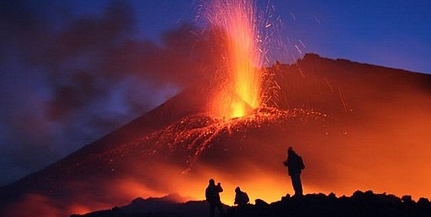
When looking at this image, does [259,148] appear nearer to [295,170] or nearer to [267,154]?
[267,154]

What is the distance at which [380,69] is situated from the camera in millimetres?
77562

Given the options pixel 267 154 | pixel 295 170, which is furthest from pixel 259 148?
pixel 295 170

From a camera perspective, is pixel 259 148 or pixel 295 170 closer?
pixel 295 170

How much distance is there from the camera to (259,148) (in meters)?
47.0

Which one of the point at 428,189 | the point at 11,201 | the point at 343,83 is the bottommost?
the point at 428,189

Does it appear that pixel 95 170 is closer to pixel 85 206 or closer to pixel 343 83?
pixel 85 206

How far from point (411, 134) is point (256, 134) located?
12693 mm

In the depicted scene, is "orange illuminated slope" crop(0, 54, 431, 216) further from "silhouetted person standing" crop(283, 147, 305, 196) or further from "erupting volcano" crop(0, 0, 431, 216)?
"silhouetted person standing" crop(283, 147, 305, 196)

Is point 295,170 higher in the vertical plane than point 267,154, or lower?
lower

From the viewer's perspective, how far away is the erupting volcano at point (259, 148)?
1564 inches

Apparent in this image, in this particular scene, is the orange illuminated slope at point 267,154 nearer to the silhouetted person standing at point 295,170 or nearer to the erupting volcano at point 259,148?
the erupting volcano at point 259,148

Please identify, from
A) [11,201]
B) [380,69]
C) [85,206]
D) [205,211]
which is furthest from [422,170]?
[380,69]

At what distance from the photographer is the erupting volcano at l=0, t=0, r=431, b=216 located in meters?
39.7

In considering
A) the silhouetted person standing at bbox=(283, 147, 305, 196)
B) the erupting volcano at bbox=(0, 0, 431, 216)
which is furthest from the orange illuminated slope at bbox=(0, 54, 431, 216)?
the silhouetted person standing at bbox=(283, 147, 305, 196)
